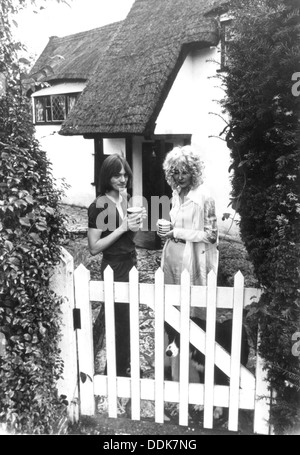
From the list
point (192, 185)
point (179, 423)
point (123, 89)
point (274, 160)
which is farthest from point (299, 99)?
point (123, 89)

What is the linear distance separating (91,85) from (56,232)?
6431 millimetres

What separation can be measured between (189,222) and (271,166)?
0.87 meters

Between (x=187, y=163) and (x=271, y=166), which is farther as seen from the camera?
(x=187, y=163)

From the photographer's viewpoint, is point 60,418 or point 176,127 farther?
point 176,127

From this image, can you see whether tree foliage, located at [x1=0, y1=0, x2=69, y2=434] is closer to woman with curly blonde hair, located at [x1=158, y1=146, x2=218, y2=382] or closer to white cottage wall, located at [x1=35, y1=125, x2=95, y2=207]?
woman with curly blonde hair, located at [x1=158, y1=146, x2=218, y2=382]

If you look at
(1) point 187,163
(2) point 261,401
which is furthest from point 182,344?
(1) point 187,163

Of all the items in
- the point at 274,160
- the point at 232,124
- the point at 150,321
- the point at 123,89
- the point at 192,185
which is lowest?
the point at 150,321

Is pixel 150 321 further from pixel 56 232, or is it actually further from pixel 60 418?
pixel 56 232

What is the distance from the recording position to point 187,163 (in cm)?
242

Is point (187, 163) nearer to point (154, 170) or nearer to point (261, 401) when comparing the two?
point (261, 401)

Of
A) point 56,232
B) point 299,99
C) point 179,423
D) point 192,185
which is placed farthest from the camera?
point 192,185

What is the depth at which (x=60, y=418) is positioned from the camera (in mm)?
2188

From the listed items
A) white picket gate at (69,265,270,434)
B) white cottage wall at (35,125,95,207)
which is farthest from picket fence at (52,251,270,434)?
white cottage wall at (35,125,95,207)

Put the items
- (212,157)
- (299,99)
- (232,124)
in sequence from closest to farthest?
(299,99) → (232,124) → (212,157)
